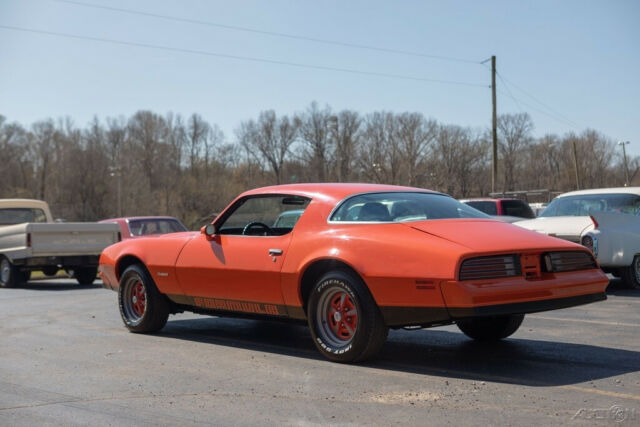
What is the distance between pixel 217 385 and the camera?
507cm

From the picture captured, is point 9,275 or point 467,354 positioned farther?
point 9,275

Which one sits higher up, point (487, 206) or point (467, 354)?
point (487, 206)

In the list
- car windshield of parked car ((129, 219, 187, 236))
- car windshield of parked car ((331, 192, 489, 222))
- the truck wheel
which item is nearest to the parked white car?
car windshield of parked car ((331, 192, 489, 222))

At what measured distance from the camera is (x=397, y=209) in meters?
5.95

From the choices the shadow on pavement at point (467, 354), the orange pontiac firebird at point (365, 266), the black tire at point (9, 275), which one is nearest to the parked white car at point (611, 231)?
the shadow on pavement at point (467, 354)

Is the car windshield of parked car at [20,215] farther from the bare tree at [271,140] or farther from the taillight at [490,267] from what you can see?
the bare tree at [271,140]

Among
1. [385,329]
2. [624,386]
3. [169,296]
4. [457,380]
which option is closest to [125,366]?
[169,296]

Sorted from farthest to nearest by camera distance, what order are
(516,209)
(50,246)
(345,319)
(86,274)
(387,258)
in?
(516,209) → (86,274) → (50,246) → (345,319) → (387,258)

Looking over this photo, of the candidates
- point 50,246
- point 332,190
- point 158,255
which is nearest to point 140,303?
point 158,255

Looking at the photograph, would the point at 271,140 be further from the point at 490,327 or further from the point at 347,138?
the point at 490,327

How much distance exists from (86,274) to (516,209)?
431 inches

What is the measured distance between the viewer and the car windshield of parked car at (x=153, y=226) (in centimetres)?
1653

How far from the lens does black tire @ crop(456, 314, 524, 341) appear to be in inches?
254

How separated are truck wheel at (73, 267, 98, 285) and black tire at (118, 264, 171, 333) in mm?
8596
